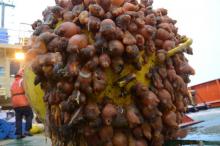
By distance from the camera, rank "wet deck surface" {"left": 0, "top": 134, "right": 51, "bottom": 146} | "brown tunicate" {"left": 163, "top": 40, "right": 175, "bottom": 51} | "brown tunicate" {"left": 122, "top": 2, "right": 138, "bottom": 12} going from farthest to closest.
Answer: "wet deck surface" {"left": 0, "top": 134, "right": 51, "bottom": 146} → "brown tunicate" {"left": 163, "top": 40, "right": 175, "bottom": 51} → "brown tunicate" {"left": 122, "top": 2, "right": 138, "bottom": 12}

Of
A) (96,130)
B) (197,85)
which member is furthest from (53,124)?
(197,85)

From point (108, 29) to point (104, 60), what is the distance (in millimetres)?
161

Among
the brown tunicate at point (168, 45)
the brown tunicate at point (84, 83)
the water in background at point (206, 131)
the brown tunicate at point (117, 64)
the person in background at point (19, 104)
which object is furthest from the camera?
the person in background at point (19, 104)

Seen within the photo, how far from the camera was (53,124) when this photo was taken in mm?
2098

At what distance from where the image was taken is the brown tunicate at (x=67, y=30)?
6.24 ft

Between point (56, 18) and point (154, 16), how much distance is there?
611 millimetres

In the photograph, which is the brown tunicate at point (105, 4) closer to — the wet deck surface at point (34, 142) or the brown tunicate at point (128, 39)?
the brown tunicate at point (128, 39)

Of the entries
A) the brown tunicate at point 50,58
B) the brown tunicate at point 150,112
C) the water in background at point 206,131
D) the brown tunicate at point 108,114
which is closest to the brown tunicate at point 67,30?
the brown tunicate at point 50,58

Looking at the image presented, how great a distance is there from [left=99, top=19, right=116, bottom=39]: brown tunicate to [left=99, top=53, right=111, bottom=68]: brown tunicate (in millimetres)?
102

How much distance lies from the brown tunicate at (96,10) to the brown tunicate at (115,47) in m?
0.19

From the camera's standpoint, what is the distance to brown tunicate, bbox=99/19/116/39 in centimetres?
180

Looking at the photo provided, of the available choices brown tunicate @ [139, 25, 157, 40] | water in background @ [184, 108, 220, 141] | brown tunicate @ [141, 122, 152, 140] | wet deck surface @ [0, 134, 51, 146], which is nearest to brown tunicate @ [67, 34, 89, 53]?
brown tunicate @ [139, 25, 157, 40]

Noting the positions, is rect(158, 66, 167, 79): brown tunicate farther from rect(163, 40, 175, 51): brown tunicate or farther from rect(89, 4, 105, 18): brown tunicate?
rect(89, 4, 105, 18): brown tunicate

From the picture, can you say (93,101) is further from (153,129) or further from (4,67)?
(4,67)
